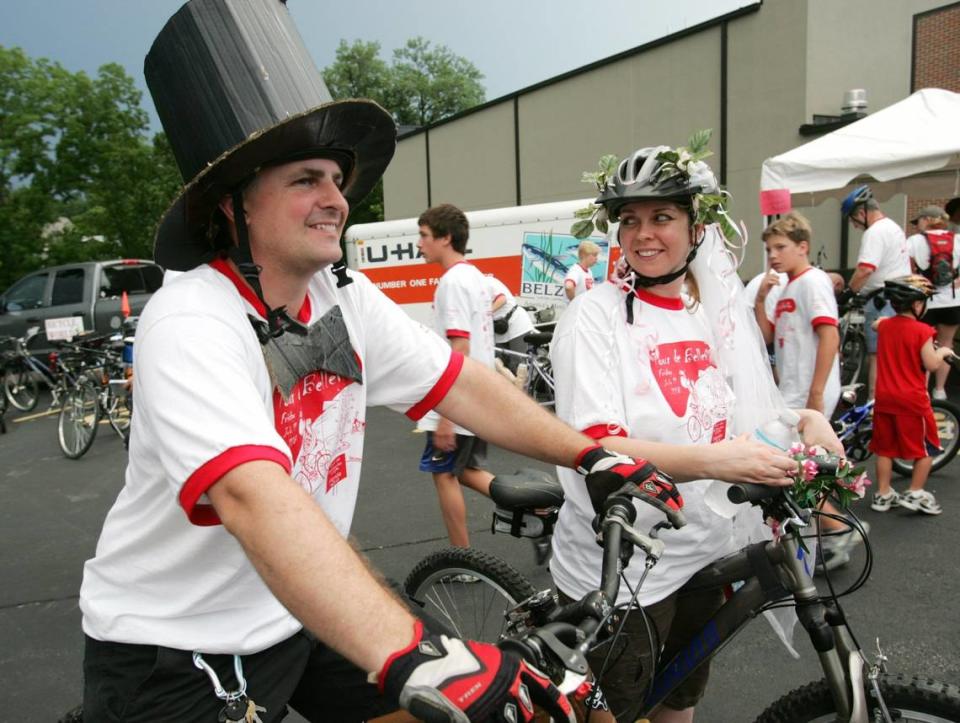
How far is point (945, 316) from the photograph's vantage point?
8586 millimetres

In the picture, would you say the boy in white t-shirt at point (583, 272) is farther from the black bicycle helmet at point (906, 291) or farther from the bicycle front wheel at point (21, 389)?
the bicycle front wheel at point (21, 389)

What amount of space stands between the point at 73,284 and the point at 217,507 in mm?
14038

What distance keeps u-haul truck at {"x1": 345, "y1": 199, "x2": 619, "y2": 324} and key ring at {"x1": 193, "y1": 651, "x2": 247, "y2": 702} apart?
902 centimetres

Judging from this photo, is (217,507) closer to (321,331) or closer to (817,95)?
(321,331)

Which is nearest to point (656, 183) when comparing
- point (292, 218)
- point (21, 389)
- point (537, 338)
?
point (292, 218)

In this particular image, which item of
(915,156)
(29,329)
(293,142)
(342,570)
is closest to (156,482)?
(342,570)

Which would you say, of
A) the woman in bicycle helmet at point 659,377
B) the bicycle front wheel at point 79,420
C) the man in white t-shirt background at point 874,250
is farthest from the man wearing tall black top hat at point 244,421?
the bicycle front wheel at point 79,420

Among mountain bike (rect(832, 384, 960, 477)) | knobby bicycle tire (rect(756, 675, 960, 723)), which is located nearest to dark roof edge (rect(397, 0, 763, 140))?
mountain bike (rect(832, 384, 960, 477))

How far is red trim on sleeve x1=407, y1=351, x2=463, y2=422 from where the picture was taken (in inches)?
81.7

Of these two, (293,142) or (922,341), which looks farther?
(922,341)

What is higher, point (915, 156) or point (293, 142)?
point (915, 156)

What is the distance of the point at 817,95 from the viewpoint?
14.4m

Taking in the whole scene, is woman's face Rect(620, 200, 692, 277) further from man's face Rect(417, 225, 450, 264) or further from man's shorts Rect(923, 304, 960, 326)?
man's shorts Rect(923, 304, 960, 326)

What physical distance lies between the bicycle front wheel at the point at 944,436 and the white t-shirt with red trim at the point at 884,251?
251cm
